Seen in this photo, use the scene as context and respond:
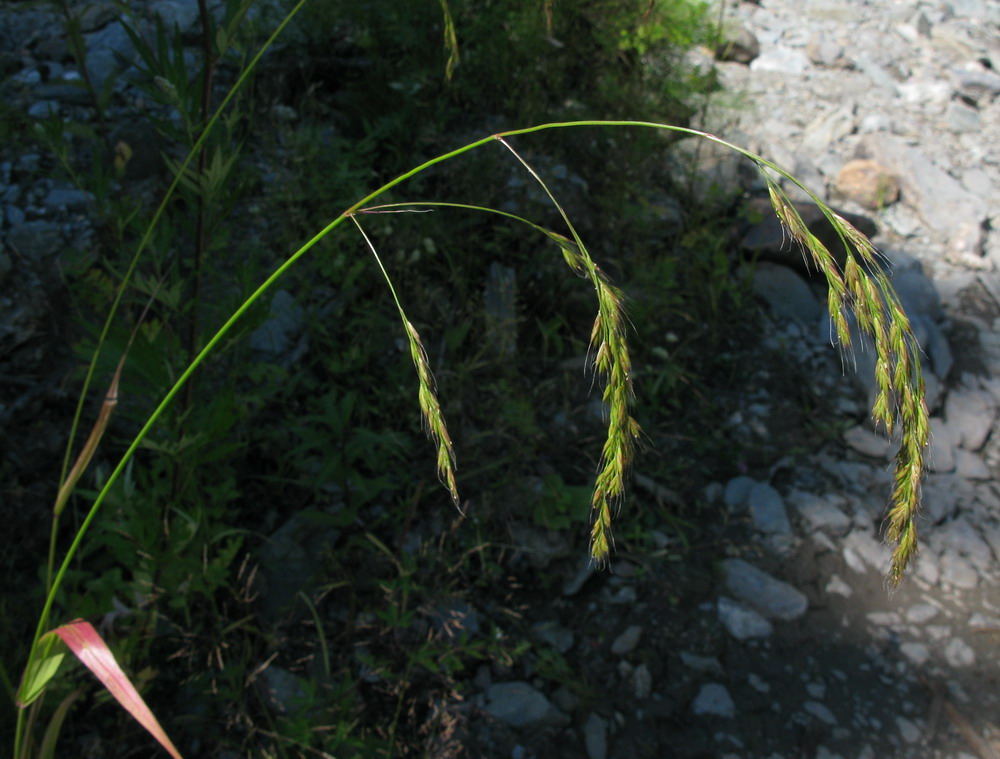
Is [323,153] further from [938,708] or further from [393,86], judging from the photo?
[938,708]

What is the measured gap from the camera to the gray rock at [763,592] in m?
2.57

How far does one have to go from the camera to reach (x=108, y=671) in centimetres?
111

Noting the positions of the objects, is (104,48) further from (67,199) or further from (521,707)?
(521,707)

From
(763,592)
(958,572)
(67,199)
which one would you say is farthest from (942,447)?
(67,199)

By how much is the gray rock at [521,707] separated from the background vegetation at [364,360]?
85mm

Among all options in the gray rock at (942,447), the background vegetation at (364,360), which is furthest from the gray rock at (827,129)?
the gray rock at (942,447)

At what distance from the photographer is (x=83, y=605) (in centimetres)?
185

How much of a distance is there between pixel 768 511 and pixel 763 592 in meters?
0.32

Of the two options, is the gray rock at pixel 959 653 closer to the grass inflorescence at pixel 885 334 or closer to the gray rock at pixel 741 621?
the gray rock at pixel 741 621

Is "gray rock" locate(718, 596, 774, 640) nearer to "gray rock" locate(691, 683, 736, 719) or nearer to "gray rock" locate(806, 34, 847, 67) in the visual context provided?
"gray rock" locate(691, 683, 736, 719)

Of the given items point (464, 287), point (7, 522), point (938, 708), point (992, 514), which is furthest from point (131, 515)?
point (992, 514)

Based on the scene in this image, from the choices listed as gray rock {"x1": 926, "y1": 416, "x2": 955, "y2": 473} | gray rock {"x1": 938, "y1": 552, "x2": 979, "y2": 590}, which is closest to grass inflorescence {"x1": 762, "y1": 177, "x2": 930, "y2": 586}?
gray rock {"x1": 938, "y1": 552, "x2": 979, "y2": 590}

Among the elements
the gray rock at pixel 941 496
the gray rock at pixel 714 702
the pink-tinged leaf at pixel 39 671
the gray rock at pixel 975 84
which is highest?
the pink-tinged leaf at pixel 39 671

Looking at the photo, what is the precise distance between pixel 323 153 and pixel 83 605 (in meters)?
1.88
